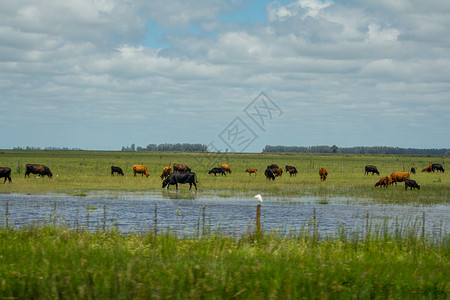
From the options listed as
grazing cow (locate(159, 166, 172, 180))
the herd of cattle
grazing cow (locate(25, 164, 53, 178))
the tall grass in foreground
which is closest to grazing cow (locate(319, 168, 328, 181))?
the herd of cattle

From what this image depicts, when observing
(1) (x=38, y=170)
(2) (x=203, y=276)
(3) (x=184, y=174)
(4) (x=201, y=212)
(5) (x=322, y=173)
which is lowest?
(4) (x=201, y=212)

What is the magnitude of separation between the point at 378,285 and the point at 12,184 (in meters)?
35.2

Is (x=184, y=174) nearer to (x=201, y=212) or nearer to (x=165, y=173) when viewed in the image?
(x=165, y=173)

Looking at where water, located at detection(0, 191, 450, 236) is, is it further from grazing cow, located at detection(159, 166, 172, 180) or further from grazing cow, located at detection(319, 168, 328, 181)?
grazing cow, located at detection(319, 168, 328, 181)

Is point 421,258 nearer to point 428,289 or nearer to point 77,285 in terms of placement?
point 428,289

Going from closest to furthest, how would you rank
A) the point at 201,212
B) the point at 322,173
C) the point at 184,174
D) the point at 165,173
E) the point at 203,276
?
the point at 203,276 → the point at 201,212 → the point at 184,174 → the point at 322,173 → the point at 165,173

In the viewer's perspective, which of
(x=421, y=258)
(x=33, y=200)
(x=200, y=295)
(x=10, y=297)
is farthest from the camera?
(x=33, y=200)

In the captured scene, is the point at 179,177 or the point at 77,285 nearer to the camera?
the point at 77,285

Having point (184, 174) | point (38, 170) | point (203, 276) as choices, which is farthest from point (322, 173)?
point (203, 276)

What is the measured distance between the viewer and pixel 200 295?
8.30m

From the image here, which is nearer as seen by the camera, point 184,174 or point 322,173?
point 184,174

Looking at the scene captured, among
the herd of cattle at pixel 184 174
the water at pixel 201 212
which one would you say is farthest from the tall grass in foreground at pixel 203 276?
the herd of cattle at pixel 184 174

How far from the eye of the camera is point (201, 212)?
83.6 feet

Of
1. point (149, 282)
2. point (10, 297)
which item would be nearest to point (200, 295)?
point (149, 282)
